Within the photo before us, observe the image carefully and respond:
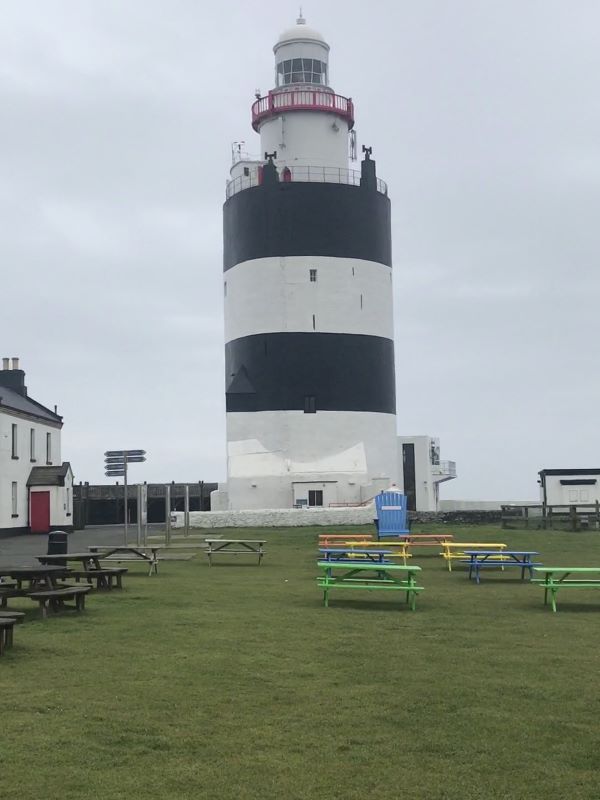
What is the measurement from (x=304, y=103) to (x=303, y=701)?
113 feet

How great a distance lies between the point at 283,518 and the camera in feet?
113

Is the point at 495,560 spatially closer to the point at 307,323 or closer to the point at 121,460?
the point at 121,460

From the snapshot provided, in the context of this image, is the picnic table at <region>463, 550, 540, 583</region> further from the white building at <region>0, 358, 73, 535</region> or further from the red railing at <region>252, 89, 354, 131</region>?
the red railing at <region>252, 89, 354, 131</region>

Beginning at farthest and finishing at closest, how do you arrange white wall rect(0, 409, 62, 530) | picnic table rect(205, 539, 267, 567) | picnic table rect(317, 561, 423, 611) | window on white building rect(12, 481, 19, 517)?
window on white building rect(12, 481, 19, 517), white wall rect(0, 409, 62, 530), picnic table rect(205, 539, 267, 567), picnic table rect(317, 561, 423, 611)

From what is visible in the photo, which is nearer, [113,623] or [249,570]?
[113,623]

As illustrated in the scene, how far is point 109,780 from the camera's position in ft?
19.6

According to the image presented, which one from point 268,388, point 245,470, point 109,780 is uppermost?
point 268,388

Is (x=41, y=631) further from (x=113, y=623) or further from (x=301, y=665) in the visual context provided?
(x=301, y=665)

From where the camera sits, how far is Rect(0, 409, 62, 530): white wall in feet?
116

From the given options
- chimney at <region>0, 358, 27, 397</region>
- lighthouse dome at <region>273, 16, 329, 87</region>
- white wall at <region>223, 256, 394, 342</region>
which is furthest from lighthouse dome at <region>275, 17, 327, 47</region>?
chimney at <region>0, 358, 27, 397</region>

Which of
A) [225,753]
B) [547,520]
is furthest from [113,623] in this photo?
[547,520]

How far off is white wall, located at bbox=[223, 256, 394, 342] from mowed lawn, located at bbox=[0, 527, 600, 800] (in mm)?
24952

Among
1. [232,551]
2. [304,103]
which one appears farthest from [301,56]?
[232,551]

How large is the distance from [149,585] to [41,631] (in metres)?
5.07
